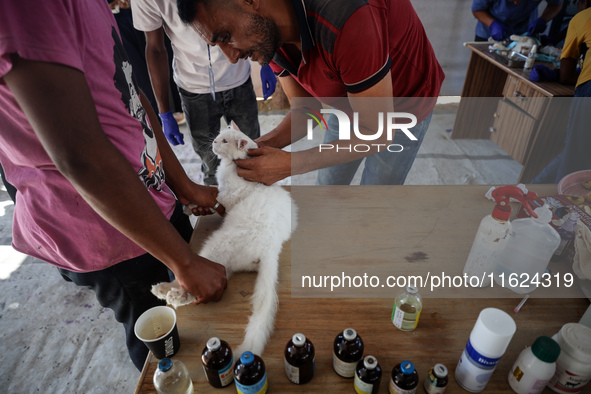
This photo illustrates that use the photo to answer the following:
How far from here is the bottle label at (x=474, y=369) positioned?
745 millimetres

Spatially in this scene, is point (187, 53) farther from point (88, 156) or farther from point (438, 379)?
point (438, 379)

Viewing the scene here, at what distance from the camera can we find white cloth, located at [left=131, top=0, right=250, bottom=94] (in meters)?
2.01

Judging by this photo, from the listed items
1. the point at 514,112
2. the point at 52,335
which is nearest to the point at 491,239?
the point at 52,335

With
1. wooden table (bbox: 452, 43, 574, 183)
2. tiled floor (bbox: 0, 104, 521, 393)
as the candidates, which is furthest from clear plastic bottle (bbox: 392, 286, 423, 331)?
wooden table (bbox: 452, 43, 574, 183)

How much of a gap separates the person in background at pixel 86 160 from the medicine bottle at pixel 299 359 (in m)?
0.31

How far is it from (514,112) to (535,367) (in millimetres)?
3053

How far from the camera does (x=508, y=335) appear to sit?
703 mm

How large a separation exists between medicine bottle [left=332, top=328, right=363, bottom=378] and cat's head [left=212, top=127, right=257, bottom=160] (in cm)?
105

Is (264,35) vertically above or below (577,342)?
above

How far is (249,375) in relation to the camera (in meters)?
0.75

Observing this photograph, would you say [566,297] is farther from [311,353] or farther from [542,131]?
[542,131]

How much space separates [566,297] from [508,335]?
0.48m

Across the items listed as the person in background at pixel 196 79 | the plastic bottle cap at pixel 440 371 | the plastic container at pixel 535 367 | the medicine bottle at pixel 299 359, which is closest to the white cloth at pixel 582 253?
the plastic container at pixel 535 367

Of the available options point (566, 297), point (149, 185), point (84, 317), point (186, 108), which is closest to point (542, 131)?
point (566, 297)
